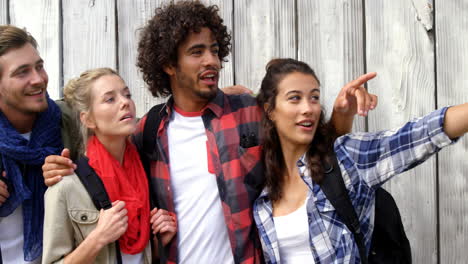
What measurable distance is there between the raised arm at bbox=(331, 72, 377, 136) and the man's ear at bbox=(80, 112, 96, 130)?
1.08 m

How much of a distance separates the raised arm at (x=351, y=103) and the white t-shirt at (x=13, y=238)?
1.45 metres

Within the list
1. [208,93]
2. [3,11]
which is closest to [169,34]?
[208,93]

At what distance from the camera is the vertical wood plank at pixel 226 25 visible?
271cm

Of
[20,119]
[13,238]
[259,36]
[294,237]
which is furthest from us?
[259,36]

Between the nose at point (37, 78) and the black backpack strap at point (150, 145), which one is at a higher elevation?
the nose at point (37, 78)

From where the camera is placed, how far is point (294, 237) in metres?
2.17

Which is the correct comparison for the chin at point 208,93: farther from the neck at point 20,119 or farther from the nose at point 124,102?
the neck at point 20,119

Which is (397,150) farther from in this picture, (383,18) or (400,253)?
(383,18)

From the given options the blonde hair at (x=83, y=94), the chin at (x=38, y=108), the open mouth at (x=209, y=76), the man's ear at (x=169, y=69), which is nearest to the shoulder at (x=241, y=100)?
the open mouth at (x=209, y=76)

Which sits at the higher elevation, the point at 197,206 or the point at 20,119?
the point at 20,119

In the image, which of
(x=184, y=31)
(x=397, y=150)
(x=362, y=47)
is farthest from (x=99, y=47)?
(x=397, y=150)

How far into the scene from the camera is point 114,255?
2.18 metres

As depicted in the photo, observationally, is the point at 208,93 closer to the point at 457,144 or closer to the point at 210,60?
the point at 210,60

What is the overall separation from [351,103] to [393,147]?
314 mm
